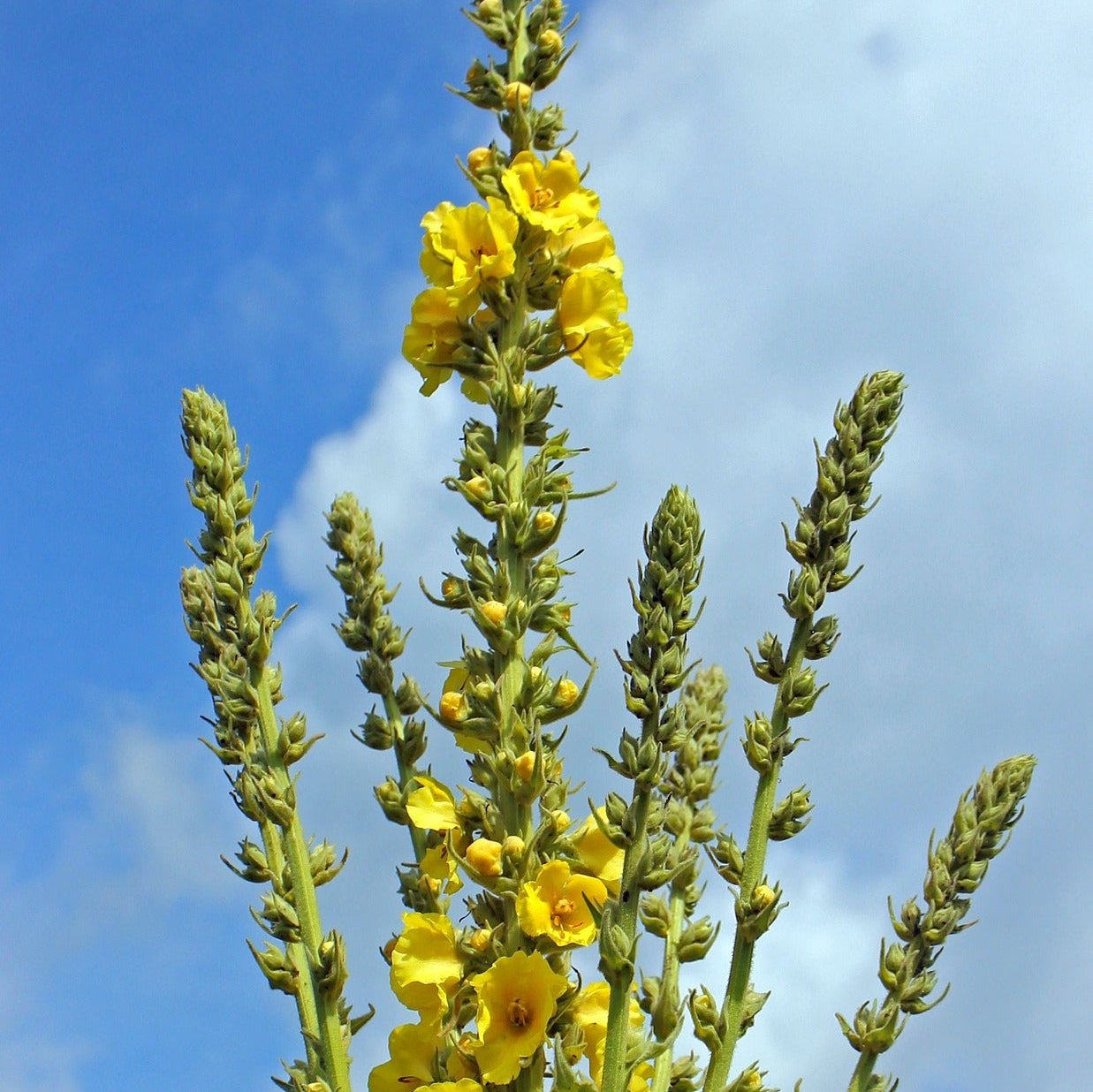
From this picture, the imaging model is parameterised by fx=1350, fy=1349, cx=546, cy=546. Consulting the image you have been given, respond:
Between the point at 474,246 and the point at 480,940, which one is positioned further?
the point at 474,246

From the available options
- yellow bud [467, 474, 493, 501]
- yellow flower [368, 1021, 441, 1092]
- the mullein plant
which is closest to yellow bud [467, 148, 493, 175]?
the mullein plant

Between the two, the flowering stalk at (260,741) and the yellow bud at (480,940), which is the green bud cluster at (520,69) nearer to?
the flowering stalk at (260,741)

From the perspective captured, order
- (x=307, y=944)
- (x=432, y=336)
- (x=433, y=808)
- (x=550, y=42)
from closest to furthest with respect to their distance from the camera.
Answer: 1. (x=433, y=808)
2. (x=307, y=944)
3. (x=432, y=336)
4. (x=550, y=42)

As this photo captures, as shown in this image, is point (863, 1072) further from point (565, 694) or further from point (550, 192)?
point (550, 192)

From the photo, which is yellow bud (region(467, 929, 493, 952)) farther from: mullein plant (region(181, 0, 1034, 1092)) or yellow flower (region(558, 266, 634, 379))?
yellow flower (region(558, 266, 634, 379))

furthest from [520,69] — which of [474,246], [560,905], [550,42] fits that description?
[560,905]

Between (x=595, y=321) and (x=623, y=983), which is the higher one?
(x=595, y=321)

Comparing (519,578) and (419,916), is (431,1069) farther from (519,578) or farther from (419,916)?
(519,578)
